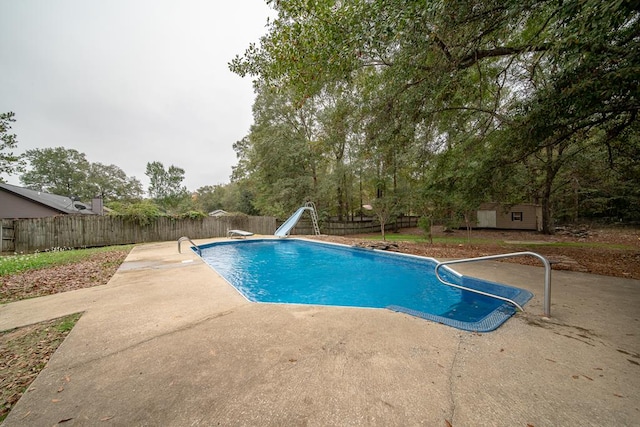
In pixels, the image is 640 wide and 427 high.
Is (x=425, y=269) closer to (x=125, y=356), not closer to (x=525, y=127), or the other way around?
(x=525, y=127)

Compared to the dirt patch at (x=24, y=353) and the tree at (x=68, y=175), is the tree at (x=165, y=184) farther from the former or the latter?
the dirt patch at (x=24, y=353)

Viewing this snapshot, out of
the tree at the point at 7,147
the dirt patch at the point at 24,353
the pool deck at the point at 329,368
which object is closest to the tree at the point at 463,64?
the pool deck at the point at 329,368

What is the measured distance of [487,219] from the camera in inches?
635

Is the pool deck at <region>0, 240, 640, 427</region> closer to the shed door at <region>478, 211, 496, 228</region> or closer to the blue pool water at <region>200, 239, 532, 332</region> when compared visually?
the blue pool water at <region>200, 239, 532, 332</region>

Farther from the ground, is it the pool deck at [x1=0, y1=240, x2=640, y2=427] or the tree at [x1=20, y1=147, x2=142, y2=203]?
the tree at [x1=20, y1=147, x2=142, y2=203]

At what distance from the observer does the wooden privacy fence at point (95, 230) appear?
836 centimetres

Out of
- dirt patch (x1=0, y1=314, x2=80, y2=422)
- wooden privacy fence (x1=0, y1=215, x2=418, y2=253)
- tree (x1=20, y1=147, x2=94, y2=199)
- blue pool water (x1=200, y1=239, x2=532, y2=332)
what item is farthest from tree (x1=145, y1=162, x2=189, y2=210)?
dirt patch (x1=0, y1=314, x2=80, y2=422)

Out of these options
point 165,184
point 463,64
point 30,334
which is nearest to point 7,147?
point 30,334

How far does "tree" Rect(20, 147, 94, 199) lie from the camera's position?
26562mm

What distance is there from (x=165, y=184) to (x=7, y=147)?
17935 millimetres

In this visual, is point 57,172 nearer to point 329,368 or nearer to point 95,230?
point 95,230

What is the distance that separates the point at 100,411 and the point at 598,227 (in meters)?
22.9

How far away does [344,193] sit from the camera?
55.5 feet

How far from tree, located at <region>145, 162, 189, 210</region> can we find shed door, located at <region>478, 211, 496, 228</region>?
3382cm
